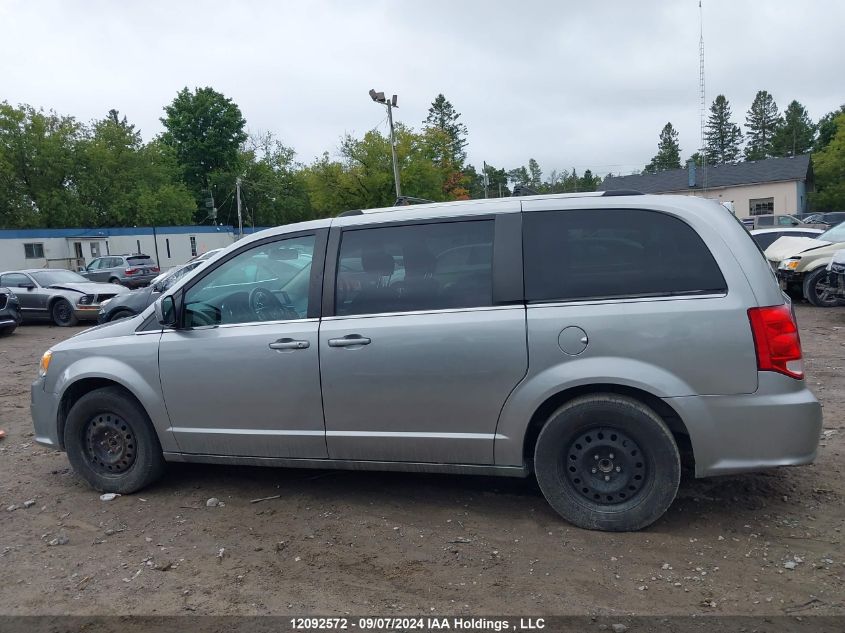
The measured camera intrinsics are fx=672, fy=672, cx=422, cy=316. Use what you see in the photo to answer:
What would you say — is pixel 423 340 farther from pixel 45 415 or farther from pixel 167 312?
pixel 45 415

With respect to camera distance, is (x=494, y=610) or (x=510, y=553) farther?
(x=510, y=553)

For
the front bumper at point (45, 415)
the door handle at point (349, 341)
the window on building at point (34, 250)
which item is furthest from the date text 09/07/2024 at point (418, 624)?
the window on building at point (34, 250)

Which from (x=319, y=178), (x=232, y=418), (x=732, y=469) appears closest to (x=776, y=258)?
(x=732, y=469)

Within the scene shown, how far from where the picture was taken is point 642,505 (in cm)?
374

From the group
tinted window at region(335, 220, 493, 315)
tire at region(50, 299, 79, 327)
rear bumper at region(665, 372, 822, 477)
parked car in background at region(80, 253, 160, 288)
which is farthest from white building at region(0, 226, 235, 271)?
rear bumper at region(665, 372, 822, 477)

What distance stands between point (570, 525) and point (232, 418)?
7.30 feet

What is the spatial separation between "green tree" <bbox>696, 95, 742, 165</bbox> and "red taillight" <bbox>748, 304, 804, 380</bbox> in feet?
Answer: 334

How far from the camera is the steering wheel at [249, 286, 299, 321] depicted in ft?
14.3

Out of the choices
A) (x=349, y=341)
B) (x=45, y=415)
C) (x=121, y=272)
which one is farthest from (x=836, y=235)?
(x=121, y=272)

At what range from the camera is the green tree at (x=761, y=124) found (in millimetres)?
94375

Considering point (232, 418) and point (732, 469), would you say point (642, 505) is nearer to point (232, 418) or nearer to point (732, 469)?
point (732, 469)

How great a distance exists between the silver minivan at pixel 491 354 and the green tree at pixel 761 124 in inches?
4061

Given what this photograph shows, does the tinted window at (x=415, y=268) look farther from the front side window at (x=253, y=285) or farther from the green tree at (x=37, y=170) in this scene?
the green tree at (x=37, y=170)

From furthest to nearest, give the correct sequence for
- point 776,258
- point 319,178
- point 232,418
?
point 319,178, point 776,258, point 232,418
